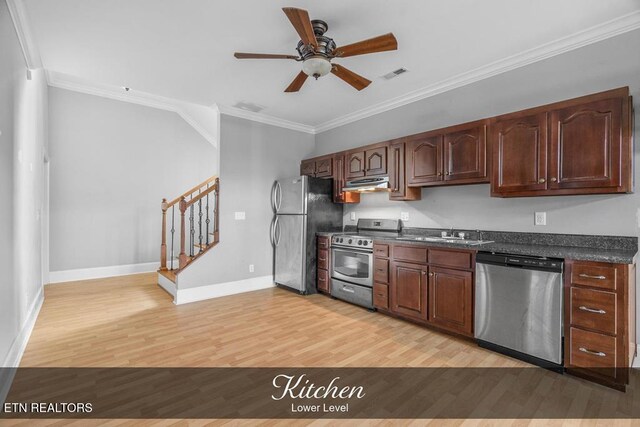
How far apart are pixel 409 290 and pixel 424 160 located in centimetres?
A: 150

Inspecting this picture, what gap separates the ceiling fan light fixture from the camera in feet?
7.76

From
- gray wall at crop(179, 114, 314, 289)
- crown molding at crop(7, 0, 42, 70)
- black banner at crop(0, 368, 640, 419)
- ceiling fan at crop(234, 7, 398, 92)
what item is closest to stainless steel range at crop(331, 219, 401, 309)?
gray wall at crop(179, 114, 314, 289)

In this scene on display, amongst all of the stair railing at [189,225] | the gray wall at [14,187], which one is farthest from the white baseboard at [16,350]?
the stair railing at [189,225]

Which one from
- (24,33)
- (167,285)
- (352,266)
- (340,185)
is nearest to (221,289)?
(167,285)

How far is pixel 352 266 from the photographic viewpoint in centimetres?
396

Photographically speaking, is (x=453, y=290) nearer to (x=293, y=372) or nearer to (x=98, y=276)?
(x=293, y=372)

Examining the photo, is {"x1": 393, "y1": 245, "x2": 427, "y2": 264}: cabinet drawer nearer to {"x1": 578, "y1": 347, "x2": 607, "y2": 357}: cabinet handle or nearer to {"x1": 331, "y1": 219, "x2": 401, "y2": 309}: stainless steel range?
{"x1": 331, "y1": 219, "x2": 401, "y2": 309}: stainless steel range

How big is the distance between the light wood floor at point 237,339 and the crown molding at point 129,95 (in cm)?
259

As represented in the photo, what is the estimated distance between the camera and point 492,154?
2893mm

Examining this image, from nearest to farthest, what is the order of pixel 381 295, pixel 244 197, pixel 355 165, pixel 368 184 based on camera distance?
pixel 381 295 < pixel 368 184 < pixel 355 165 < pixel 244 197

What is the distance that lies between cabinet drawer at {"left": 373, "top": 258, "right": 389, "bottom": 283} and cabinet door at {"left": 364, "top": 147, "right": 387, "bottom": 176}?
1.16 m

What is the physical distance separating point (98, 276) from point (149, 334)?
338cm

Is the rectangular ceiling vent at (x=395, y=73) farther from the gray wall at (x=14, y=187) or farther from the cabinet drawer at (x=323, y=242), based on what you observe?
the gray wall at (x=14, y=187)

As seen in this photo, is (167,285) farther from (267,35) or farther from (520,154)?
(520,154)
